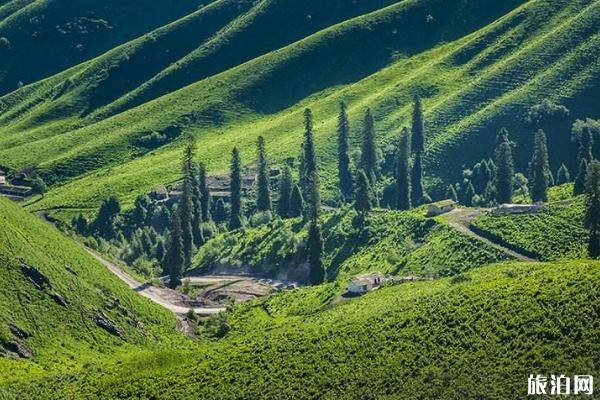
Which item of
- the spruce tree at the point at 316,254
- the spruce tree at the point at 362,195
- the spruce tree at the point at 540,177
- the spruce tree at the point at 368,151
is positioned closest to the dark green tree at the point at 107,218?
the spruce tree at the point at 368,151

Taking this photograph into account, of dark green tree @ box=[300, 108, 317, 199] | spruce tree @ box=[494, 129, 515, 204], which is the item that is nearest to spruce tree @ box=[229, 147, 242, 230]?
dark green tree @ box=[300, 108, 317, 199]

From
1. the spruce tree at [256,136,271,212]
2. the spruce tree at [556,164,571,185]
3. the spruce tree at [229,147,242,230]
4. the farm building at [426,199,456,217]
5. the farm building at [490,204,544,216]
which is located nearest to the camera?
the farm building at [490,204,544,216]

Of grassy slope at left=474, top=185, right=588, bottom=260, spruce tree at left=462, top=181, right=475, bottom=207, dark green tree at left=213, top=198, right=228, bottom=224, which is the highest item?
grassy slope at left=474, top=185, right=588, bottom=260

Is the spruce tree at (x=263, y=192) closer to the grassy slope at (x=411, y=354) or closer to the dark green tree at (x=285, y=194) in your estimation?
the dark green tree at (x=285, y=194)

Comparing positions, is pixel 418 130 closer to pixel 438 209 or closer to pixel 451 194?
pixel 451 194

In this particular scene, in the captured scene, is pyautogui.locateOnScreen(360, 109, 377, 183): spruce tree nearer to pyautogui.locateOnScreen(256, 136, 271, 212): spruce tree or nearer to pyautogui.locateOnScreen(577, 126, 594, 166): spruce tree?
pyautogui.locateOnScreen(256, 136, 271, 212): spruce tree

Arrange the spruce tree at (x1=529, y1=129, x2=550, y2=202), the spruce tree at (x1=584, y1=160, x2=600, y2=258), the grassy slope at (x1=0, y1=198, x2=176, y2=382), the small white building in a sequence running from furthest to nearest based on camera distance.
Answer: the spruce tree at (x1=529, y1=129, x2=550, y2=202) → the small white building → the spruce tree at (x1=584, y1=160, x2=600, y2=258) → the grassy slope at (x1=0, y1=198, x2=176, y2=382)

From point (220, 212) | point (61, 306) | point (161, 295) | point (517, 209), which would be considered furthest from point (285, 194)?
point (61, 306)

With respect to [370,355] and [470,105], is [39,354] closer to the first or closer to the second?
[370,355]
